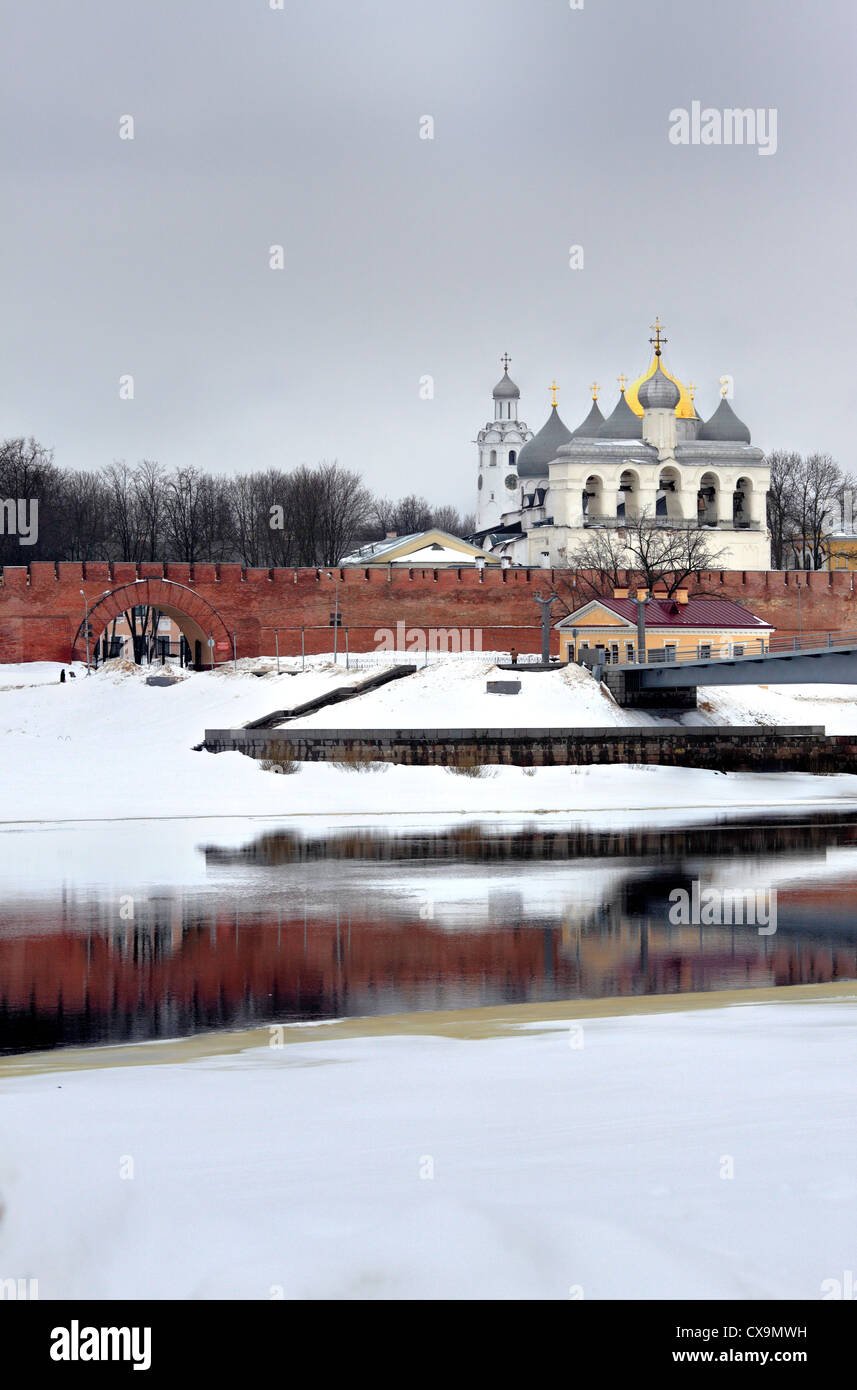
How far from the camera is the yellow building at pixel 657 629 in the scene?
129 feet

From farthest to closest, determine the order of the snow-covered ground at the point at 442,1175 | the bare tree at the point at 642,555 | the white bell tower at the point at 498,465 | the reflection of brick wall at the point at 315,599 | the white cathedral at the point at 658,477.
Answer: the white bell tower at the point at 498,465 < the white cathedral at the point at 658,477 < the bare tree at the point at 642,555 < the reflection of brick wall at the point at 315,599 < the snow-covered ground at the point at 442,1175

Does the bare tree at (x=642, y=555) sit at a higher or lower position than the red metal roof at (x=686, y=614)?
higher

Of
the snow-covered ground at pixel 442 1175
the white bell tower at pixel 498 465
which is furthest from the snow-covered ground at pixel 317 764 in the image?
the white bell tower at pixel 498 465

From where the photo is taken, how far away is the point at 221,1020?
10234 mm

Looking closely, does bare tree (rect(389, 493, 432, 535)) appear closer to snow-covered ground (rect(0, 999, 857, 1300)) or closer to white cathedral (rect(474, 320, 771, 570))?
white cathedral (rect(474, 320, 771, 570))

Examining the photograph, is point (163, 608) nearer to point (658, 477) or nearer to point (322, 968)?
point (658, 477)

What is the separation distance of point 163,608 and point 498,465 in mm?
40319

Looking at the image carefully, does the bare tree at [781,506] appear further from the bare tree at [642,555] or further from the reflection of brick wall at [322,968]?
the reflection of brick wall at [322,968]

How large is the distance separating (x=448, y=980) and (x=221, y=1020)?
6.54ft

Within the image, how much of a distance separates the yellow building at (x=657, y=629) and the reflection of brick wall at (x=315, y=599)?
21.4 feet

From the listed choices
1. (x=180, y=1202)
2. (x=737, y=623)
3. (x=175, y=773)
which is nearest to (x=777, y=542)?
(x=737, y=623)

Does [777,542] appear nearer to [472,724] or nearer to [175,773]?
[472,724]

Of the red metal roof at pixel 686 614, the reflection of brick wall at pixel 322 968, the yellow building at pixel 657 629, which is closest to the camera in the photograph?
the reflection of brick wall at pixel 322 968

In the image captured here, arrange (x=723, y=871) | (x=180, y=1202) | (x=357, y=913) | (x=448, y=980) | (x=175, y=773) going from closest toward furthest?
(x=180, y=1202) → (x=448, y=980) → (x=357, y=913) → (x=723, y=871) → (x=175, y=773)
